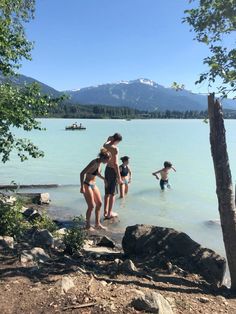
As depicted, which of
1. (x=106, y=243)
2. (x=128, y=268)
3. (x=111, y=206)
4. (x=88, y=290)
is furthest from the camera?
(x=111, y=206)

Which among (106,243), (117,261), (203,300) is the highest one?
(117,261)

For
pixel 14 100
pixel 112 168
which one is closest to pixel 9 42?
pixel 14 100

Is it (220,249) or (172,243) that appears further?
(220,249)

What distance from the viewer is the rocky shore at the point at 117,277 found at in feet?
16.8

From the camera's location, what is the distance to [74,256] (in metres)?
7.31

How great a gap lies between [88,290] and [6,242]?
2.26m

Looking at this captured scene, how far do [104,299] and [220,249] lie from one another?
5.97m

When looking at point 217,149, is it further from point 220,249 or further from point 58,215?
point 58,215

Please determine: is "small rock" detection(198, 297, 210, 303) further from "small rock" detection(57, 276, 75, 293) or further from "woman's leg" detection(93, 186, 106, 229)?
"woman's leg" detection(93, 186, 106, 229)

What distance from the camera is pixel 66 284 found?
5531 mm

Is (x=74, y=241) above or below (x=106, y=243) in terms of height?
above

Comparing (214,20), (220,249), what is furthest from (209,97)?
(220,249)

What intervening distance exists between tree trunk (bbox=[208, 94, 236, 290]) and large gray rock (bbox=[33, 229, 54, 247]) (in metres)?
3.22

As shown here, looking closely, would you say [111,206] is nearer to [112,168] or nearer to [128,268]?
[112,168]
